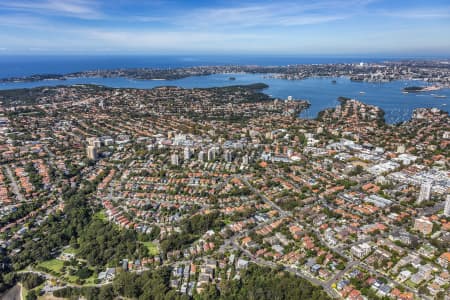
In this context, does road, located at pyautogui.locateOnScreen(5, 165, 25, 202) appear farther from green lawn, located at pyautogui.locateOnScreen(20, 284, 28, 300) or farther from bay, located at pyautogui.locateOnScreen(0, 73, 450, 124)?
bay, located at pyautogui.locateOnScreen(0, 73, 450, 124)

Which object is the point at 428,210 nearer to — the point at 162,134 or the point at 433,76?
the point at 162,134

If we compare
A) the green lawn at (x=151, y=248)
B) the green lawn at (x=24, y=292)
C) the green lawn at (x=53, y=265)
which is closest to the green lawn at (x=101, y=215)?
the green lawn at (x=53, y=265)

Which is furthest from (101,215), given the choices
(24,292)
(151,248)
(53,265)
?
(24,292)

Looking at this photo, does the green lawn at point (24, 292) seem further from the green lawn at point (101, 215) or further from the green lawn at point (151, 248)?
the green lawn at point (101, 215)

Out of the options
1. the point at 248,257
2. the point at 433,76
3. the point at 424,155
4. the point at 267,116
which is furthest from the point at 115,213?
the point at 433,76

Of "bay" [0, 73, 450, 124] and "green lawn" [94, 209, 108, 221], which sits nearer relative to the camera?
"green lawn" [94, 209, 108, 221]

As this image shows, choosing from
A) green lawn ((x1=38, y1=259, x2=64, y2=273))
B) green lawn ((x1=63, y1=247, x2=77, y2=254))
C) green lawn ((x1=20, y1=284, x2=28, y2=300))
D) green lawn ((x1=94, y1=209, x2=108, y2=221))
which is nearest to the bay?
green lawn ((x1=94, y1=209, x2=108, y2=221))
